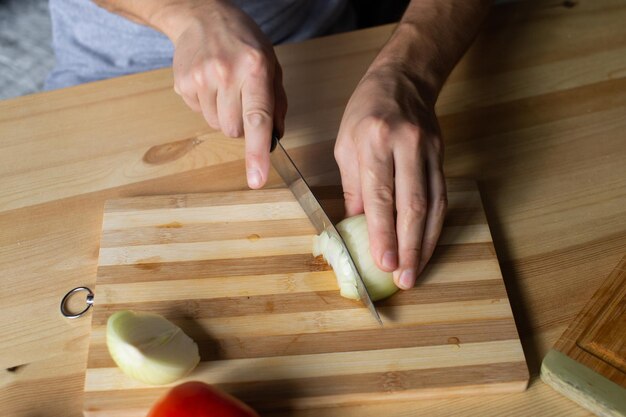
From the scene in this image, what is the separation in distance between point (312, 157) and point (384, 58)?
237mm

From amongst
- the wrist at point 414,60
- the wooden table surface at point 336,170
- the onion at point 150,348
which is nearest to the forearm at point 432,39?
the wrist at point 414,60

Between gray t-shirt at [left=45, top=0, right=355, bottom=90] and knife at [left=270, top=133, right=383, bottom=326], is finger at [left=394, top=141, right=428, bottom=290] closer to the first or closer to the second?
knife at [left=270, top=133, right=383, bottom=326]

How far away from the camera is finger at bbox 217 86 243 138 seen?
1.15 metres

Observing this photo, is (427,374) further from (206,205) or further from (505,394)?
(206,205)

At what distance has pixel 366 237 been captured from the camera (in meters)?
1.12

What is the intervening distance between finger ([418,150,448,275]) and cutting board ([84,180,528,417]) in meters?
0.04

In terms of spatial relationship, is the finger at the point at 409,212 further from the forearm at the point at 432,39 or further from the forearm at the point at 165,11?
the forearm at the point at 165,11

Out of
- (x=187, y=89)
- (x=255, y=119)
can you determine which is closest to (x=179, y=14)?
(x=187, y=89)

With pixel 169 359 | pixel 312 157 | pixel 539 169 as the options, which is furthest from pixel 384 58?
pixel 169 359

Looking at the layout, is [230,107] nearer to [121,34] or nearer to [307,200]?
[307,200]

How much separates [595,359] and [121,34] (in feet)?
4.02

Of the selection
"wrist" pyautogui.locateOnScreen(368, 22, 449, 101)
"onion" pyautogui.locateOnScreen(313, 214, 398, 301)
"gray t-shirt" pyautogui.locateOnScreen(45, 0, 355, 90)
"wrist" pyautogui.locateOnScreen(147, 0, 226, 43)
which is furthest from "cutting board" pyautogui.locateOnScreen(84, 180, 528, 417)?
"gray t-shirt" pyautogui.locateOnScreen(45, 0, 355, 90)

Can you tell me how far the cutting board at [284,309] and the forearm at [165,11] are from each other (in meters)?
0.34

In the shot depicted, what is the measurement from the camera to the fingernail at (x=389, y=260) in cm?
106
